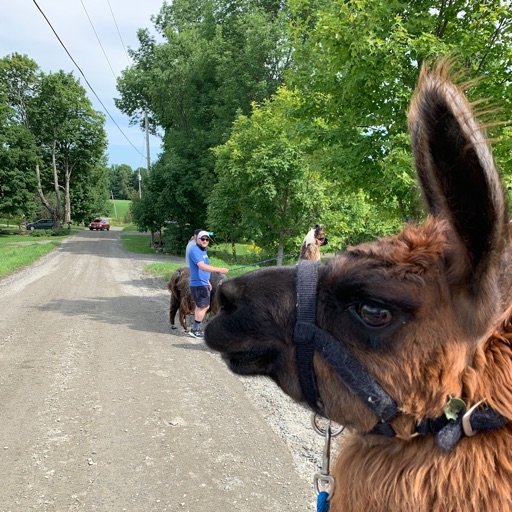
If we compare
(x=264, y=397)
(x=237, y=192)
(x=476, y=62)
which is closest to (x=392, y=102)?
(x=476, y=62)

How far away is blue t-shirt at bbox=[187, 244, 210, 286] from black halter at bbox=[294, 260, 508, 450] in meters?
7.21

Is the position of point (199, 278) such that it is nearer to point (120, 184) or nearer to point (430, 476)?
point (430, 476)

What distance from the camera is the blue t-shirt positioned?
28.9 ft

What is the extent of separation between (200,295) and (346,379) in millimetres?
7716

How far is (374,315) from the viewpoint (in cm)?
145

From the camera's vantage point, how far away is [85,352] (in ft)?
25.3

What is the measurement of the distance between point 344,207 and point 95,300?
32.0ft

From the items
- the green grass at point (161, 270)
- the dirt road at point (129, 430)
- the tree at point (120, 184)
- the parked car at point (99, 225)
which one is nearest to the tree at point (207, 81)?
the green grass at point (161, 270)

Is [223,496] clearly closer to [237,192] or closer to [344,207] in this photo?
[344,207]

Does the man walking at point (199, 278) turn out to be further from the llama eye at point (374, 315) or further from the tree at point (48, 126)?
the tree at point (48, 126)

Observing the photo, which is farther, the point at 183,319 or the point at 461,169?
the point at 183,319

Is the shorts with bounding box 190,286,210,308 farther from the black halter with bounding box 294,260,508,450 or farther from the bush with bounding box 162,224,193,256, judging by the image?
the bush with bounding box 162,224,193,256

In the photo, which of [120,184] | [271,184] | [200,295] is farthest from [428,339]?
[120,184]

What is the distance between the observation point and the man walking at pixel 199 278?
882 cm
